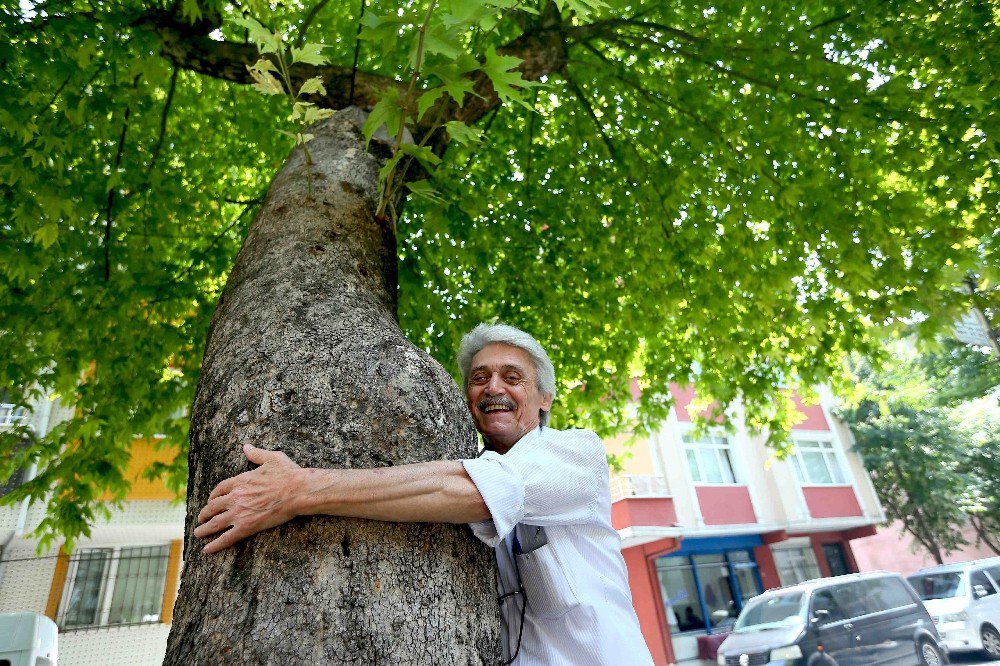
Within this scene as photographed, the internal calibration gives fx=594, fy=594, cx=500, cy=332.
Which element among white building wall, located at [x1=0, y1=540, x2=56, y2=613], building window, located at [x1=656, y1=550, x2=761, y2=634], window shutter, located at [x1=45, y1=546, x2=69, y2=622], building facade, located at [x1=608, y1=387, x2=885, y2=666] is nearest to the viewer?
white building wall, located at [x1=0, y1=540, x2=56, y2=613]

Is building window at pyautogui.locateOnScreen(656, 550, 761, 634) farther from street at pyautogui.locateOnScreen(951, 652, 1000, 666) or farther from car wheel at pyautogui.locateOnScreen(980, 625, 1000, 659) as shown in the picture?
car wheel at pyautogui.locateOnScreen(980, 625, 1000, 659)

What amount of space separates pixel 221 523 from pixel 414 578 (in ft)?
1.42

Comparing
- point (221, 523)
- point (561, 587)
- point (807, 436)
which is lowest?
point (561, 587)

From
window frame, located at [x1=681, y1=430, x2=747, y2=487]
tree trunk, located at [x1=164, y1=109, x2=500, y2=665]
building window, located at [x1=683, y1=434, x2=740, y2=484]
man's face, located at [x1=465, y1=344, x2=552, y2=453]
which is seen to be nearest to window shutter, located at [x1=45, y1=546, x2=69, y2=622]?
man's face, located at [x1=465, y1=344, x2=552, y2=453]

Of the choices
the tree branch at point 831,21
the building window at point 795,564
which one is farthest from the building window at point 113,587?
the building window at point 795,564

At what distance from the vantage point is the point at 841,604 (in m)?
9.95

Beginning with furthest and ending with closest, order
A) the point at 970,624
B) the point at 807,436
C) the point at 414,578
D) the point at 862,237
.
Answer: the point at 807,436
the point at 970,624
the point at 862,237
the point at 414,578

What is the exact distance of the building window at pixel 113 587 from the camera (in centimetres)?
1023

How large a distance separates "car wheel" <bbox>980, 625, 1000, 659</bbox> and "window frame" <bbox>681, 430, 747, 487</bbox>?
22.9 feet

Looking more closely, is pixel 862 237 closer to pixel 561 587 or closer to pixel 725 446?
pixel 561 587

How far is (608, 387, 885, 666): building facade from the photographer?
645 inches

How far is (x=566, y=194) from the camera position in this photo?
21.4 ft

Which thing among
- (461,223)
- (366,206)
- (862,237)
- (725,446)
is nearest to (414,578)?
(366,206)

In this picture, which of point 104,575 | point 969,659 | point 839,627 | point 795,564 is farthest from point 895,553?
point 104,575
